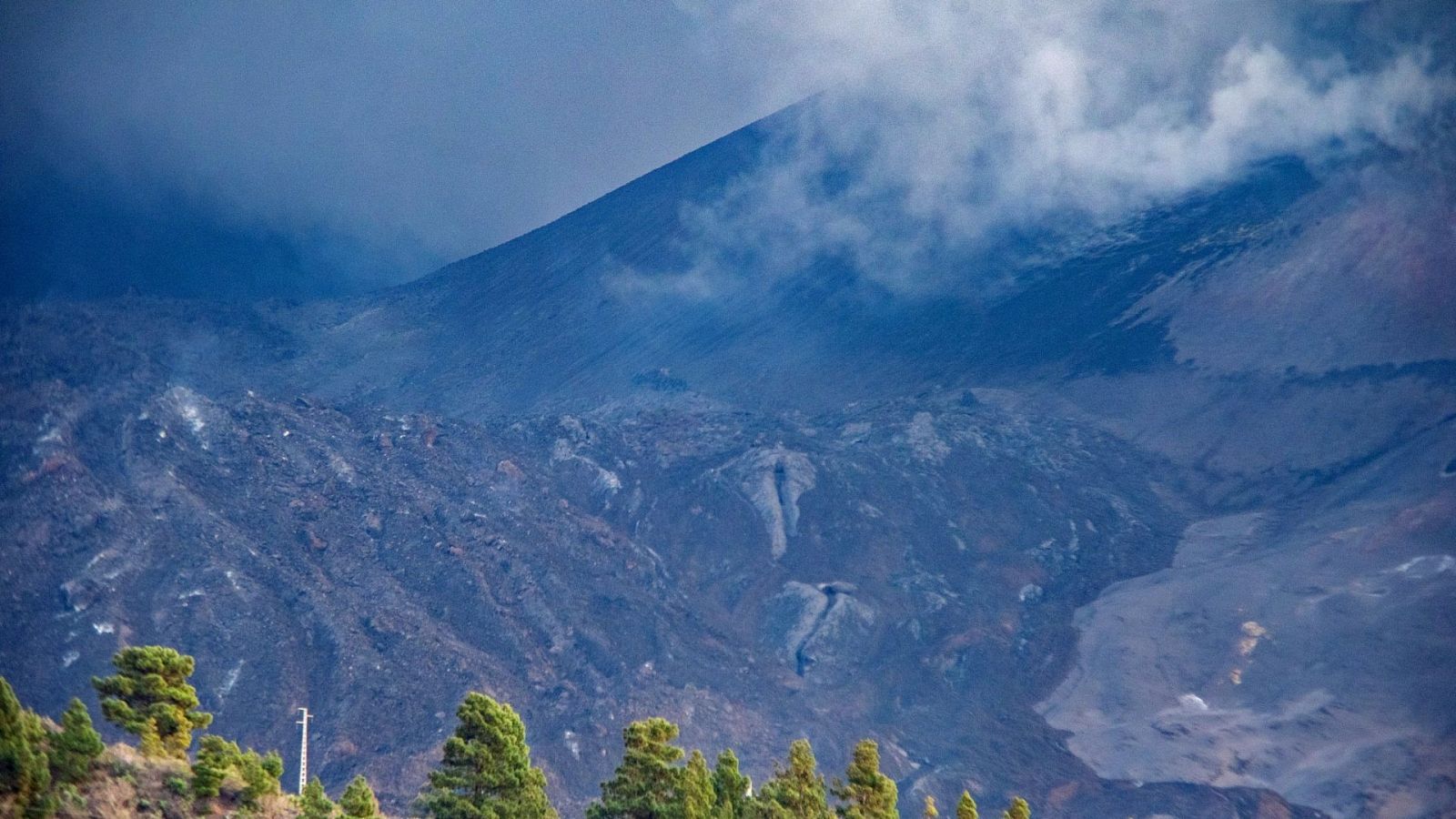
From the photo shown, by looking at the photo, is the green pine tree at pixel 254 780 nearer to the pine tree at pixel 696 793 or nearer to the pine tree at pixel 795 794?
the pine tree at pixel 696 793

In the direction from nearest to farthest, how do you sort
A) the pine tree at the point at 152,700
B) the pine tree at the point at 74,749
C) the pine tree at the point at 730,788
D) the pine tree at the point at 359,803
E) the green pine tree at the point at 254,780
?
the pine tree at the point at 74,749 < the pine tree at the point at 359,803 < the green pine tree at the point at 254,780 < the pine tree at the point at 152,700 < the pine tree at the point at 730,788

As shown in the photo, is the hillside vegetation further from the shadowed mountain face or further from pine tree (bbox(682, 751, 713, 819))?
the shadowed mountain face

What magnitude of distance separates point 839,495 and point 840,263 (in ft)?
206

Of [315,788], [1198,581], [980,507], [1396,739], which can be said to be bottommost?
[1396,739]

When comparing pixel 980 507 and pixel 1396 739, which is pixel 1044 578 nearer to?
pixel 980 507

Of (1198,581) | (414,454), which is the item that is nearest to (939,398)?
(1198,581)

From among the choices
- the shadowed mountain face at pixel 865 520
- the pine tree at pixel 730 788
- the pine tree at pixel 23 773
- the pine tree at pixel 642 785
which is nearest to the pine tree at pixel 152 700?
the pine tree at pixel 23 773

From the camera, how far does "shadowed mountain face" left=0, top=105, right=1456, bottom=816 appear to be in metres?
86.0

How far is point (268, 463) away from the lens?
113312 millimetres

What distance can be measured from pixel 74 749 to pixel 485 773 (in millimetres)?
7421

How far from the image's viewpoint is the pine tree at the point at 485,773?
24703mm

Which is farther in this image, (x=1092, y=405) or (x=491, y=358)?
(x=491, y=358)

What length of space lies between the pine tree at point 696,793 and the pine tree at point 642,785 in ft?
0.62

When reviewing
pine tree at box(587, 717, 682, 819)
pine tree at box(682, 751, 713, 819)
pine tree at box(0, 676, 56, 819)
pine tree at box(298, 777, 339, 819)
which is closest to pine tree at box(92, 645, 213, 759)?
pine tree at box(298, 777, 339, 819)
